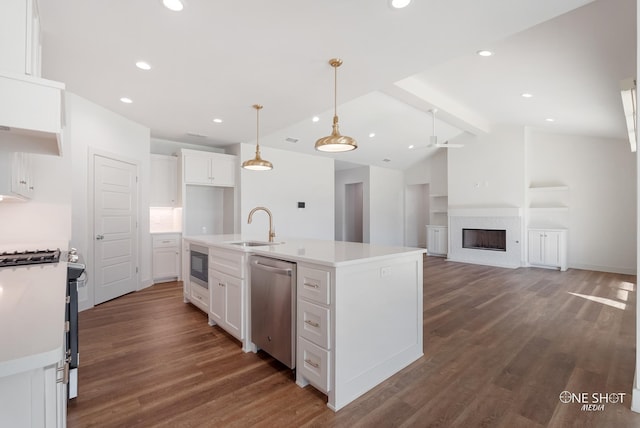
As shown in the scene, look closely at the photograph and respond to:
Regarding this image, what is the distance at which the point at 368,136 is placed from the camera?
6.55 m

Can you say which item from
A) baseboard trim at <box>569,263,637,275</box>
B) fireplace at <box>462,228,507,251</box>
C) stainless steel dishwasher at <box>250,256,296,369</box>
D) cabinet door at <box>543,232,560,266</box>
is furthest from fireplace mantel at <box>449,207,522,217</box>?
stainless steel dishwasher at <box>250,256,296,369</box>

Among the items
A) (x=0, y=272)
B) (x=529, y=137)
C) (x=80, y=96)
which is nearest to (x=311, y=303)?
(x=0, y=272)

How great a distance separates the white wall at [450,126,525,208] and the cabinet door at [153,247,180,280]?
6.42m

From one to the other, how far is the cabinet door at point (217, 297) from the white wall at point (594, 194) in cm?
688

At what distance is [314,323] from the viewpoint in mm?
1922

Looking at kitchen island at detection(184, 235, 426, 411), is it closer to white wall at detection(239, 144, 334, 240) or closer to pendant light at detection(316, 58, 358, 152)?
pendant light at detection(316, 58, 358, 152)

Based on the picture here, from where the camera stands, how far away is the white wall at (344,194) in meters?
8.51

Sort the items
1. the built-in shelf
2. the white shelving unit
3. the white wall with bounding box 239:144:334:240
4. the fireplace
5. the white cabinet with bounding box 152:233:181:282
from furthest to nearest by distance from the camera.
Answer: the white shelving unit, the fireplace, the built-in shelf, the white wall with bounding box 239:144:334:240, the white cabinet with bounding box 152:233:181:282

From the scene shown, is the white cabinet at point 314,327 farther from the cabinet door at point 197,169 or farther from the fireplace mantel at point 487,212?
the fireplace mantel at point 487,212

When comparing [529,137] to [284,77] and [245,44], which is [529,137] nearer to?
[284,77]

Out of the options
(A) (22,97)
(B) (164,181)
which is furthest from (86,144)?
(A) (22,97)

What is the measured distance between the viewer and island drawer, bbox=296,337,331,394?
6.01 ft

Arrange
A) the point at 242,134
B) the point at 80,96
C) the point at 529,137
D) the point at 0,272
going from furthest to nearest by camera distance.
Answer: the point at 529,137 → the point at 242,134 → the point at 80,96 → the point at 0,272

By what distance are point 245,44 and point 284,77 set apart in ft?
2.09
